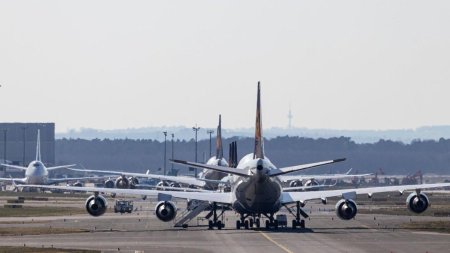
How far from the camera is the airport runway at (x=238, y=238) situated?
77.2m

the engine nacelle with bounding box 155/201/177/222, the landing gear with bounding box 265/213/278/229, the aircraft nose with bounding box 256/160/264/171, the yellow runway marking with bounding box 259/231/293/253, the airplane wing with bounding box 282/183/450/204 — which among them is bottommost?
the yellow runway marking with bounding box 259/231/293/253

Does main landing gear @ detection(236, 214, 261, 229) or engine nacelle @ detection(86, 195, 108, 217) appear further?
main landing gear @ detection(236, 214, 261, 229)

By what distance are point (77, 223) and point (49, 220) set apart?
5453mm

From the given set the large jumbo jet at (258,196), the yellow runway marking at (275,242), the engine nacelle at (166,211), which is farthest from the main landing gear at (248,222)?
the yellow runway marking at (275,242)

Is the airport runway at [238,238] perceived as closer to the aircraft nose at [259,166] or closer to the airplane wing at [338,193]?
the airplane wing at [338,193]

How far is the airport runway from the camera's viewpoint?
7719cm

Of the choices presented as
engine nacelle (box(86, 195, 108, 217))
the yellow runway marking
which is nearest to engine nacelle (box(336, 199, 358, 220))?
the yellow runway marking

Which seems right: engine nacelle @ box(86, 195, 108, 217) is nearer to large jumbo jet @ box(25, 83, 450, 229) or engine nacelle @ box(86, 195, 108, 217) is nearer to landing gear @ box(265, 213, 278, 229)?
large jumbo jet @ box(25, 83, 450, 229)

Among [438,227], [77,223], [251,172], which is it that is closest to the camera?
[251,172]

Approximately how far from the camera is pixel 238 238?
8681 centimetres

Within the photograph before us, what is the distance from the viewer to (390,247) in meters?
77.2

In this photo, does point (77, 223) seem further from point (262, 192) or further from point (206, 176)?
point (206, 176)

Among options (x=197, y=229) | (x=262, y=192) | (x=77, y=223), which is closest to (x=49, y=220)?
(x=77, y=223)

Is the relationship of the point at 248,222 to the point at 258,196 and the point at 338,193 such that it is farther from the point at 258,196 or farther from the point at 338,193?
the point at 258,196
